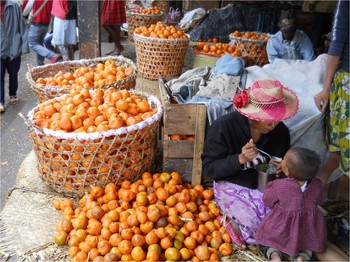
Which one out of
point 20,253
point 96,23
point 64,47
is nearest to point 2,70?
point 64,47

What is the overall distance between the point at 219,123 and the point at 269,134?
1.25ft

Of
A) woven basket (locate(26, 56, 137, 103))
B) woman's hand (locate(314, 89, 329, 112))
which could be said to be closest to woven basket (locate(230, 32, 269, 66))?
woven basket (locate(26, 56, 137, 103))

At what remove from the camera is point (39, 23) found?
22.5 feet

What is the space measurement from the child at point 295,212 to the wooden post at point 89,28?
293 cm

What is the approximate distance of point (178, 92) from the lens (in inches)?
125

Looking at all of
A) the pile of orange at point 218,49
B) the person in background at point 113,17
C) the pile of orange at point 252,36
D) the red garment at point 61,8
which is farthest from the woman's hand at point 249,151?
the person in background at point 113,17

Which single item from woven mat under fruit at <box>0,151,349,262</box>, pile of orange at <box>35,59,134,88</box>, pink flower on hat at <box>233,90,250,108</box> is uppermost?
pink flower on hat at <box>233,90,250,108</box>

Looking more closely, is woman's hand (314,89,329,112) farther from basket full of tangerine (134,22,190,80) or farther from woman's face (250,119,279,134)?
basket full of tangerine (134,22,190,80)

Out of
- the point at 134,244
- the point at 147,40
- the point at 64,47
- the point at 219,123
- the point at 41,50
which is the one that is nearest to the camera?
the point at 134,244

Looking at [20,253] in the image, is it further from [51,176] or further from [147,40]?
[147,40]

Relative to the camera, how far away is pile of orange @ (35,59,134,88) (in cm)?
344

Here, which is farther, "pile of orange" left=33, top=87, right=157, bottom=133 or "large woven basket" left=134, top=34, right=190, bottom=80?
"large woven basket" left=134, top=34, right=190, bottom=80

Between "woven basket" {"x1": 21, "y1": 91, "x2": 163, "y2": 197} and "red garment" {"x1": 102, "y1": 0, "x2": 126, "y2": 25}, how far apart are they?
5.22 m

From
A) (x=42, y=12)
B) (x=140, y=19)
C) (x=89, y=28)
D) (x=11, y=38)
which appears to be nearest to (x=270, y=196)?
(x=89, y=28)
